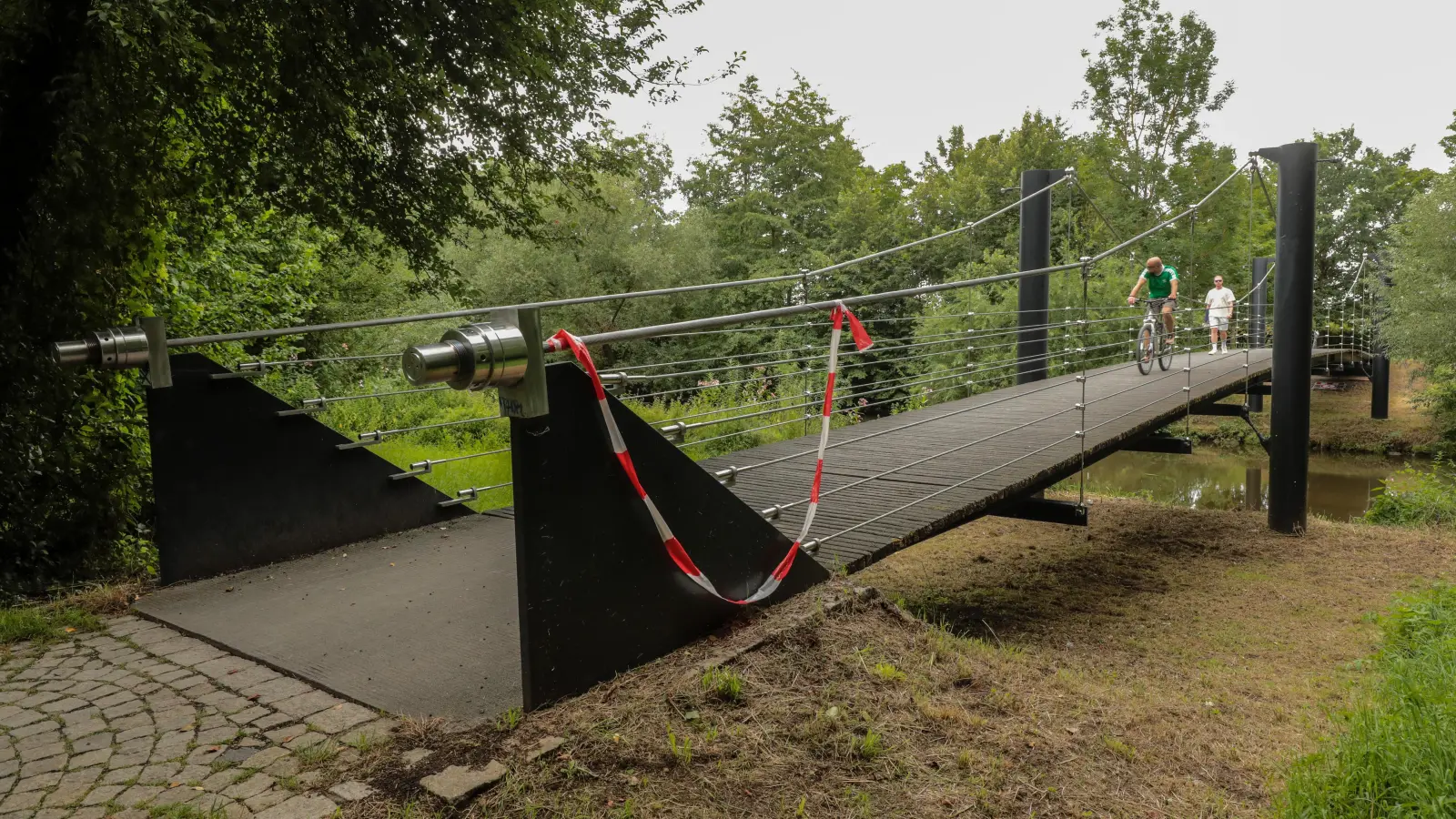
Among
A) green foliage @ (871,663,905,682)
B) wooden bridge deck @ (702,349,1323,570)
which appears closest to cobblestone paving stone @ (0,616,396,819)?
green foliage @ (871,663,905,682)

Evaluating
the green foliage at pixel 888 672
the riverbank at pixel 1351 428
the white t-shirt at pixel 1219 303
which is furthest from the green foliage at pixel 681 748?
the riverbank at pixel 1351 428

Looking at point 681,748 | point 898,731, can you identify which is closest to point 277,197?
point 681,748

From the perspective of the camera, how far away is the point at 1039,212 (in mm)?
9000

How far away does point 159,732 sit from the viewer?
256 centimetres

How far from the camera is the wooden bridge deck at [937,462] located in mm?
3961

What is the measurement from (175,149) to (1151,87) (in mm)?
31737

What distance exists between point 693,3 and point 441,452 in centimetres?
455

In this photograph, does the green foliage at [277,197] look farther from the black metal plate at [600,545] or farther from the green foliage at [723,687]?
the green foliage at [723,687]

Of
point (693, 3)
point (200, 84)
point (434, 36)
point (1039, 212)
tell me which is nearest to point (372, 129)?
point (434, 36)

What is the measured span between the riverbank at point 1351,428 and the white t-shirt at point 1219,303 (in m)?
7.98

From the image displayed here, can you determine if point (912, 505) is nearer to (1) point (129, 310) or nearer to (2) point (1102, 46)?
(1) point (129, 310)

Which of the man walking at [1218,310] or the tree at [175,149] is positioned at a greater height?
the tree at [175,149]

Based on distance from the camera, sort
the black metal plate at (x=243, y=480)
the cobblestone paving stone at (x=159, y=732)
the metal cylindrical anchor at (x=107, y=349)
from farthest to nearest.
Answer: the black metal plate at (x=243, y=480)
the metal cylindrical anchor at (x=107, y=349)
the cobblestone paving stone at (x=159, y=732)

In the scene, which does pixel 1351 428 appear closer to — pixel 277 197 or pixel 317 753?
pixel 277 197
